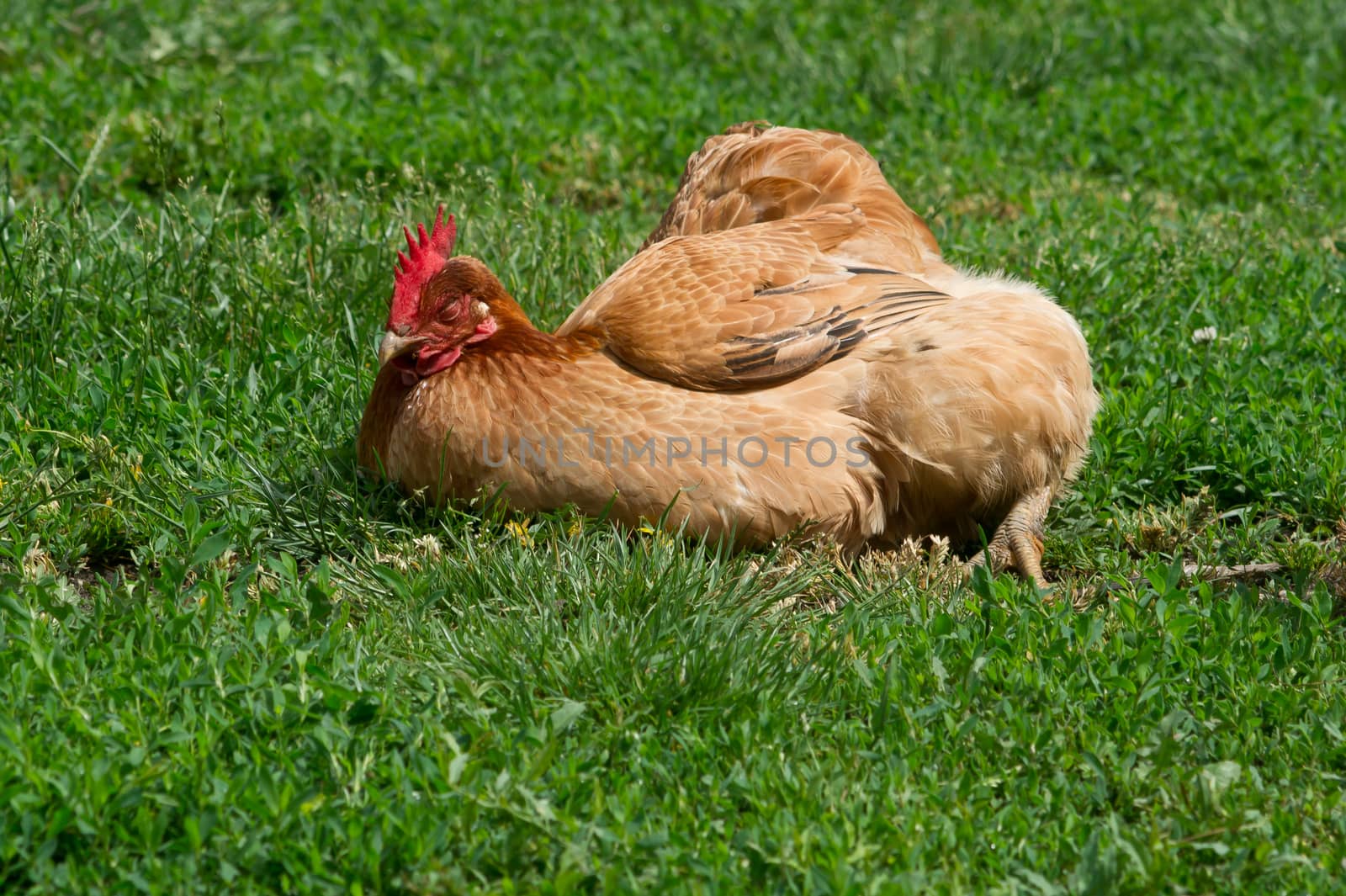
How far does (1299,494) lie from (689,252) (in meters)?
2.04

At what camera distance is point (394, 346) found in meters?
3.73

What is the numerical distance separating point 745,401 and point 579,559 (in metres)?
0.69

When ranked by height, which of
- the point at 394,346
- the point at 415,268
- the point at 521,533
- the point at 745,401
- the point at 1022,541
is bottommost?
the point at 1022,541

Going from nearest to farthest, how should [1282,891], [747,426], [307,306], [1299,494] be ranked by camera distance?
[1282,891] < [747,426] < [1299,494] < [307,306]

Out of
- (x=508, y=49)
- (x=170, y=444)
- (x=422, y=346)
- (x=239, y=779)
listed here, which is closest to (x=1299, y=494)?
(x=422, y=346)

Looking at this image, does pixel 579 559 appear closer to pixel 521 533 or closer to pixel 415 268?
pixel 521 533

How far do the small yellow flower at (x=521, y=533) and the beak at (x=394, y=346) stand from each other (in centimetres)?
59

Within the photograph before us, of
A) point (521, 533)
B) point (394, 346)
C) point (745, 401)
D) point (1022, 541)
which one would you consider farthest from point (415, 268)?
point (1022, 541)

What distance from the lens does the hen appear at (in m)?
3.62

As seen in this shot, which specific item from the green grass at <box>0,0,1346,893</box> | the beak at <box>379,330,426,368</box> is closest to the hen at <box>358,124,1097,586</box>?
the beak at <box>379,330,426,368</box>

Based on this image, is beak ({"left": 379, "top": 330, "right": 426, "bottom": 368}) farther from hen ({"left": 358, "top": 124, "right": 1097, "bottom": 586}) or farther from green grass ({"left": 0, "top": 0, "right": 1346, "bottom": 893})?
green grass ({"left": 0, "top": 0, "right": 1346, "bottom": 893})

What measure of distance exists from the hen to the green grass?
17 cm

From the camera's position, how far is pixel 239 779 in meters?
2.46

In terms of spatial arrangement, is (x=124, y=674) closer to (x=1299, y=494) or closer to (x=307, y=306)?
(x=307, y=306)
